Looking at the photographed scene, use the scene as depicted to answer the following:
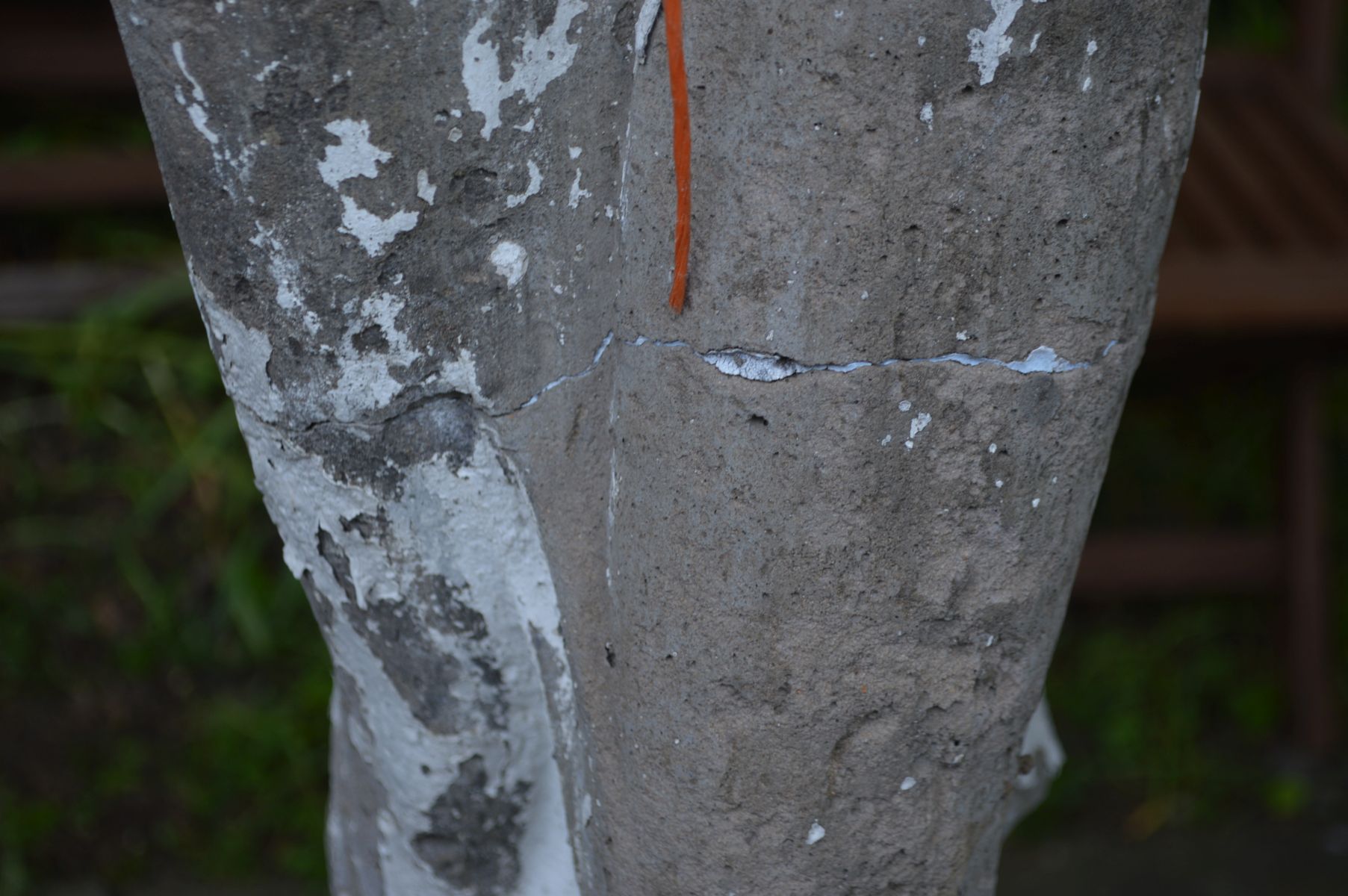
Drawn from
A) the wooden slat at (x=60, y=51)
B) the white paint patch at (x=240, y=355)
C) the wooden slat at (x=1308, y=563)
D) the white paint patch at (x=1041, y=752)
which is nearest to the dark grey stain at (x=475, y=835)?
the white paint patch at (x=240, y=355)

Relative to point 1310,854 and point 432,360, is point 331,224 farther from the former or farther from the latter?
point 1310,854

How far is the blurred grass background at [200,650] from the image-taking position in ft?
5.66

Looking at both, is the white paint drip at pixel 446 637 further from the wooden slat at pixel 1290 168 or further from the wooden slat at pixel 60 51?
the wooden slat at pixel 60 51

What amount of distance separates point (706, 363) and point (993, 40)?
22 centimetres

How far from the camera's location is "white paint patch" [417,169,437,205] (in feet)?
2.09

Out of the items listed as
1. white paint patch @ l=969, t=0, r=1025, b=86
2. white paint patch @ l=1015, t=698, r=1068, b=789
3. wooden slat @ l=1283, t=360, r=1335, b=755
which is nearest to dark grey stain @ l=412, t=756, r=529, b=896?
white paint patch @ l=1015, t=698, r=1068, b=789

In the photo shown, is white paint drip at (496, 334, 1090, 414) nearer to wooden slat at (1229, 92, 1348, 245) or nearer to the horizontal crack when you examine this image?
the horizontal crack

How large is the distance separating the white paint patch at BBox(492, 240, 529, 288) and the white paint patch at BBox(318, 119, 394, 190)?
8cm

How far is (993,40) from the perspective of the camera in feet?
1.93

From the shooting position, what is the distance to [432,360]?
0.68 metres

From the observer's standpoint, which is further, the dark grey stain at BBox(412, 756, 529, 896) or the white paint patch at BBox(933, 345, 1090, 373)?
the dark grey stain at BBox(412, 756, 529, 896)

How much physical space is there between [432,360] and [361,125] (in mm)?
134

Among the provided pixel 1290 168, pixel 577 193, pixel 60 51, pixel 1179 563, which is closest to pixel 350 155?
pixel 577 193

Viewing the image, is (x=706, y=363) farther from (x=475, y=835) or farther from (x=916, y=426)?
(x=475, y=835)
